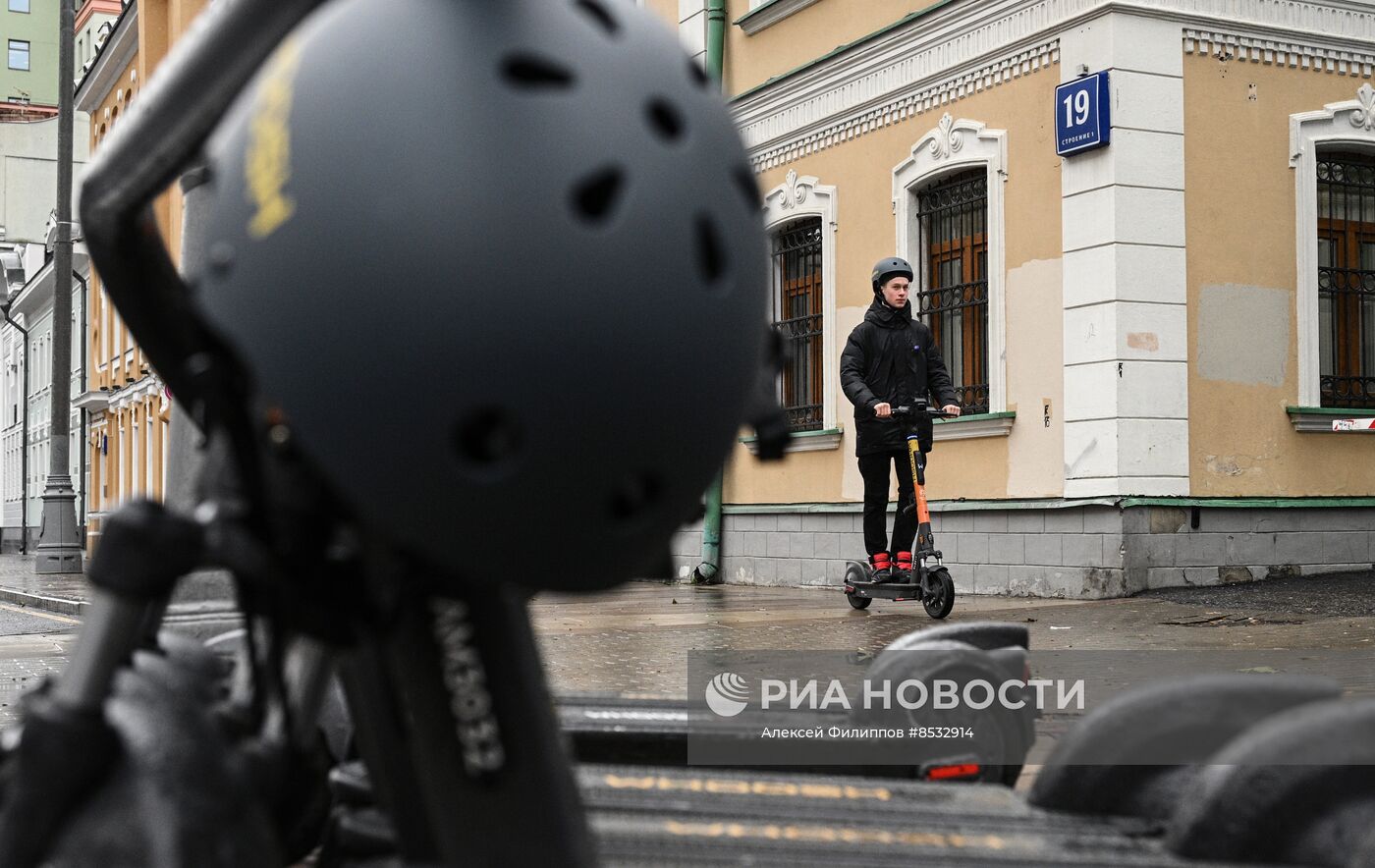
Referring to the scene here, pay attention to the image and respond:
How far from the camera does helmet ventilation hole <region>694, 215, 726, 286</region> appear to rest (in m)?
1.49

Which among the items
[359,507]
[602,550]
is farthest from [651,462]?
[359,507]

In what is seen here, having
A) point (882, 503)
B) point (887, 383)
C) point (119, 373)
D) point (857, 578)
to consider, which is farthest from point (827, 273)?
point (119, 373)

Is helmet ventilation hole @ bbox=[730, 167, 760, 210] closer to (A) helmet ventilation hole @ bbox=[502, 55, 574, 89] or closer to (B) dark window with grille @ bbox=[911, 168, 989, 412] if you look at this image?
(A) helmet ventilation hole @ bbox=[502, 55, 574, 89]

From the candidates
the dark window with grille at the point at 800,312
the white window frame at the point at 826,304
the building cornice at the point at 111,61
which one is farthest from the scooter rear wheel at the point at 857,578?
the building cornice at the point at 111,61

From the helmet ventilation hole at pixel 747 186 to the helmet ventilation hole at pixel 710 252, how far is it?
2.9 inches

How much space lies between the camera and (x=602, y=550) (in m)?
1.48

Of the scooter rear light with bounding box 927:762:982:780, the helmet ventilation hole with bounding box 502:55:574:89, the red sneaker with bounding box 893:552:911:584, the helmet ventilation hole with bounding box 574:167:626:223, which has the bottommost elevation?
the red sneaker with bounding box 893:552:911:584

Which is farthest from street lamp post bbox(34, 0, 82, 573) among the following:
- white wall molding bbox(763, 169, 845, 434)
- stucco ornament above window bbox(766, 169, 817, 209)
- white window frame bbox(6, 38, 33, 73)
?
white window frame bbox(6, 38, 33, 73)

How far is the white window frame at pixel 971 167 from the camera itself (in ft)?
42.8

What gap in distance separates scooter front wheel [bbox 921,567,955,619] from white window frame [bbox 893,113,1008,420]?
3066 mm

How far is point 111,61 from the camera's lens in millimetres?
36812

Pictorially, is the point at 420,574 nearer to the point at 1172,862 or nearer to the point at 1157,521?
the point at 1172,862

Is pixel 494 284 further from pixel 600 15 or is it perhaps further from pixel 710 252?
pixel 600 15

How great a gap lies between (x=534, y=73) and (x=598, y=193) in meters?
0.13
